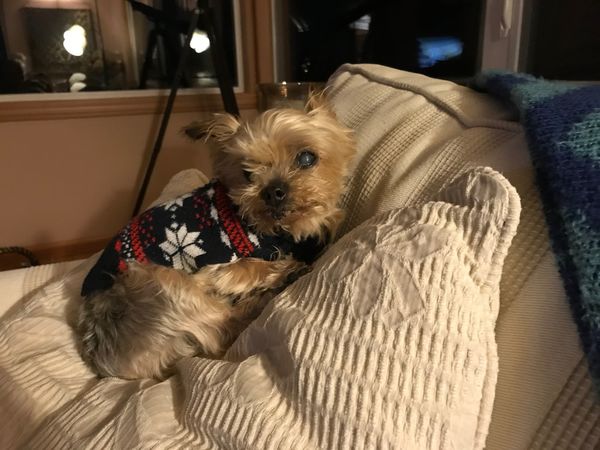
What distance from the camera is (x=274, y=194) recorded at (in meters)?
1.15

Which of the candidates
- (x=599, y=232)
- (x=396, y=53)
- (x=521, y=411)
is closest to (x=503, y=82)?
(x=599, y=232)

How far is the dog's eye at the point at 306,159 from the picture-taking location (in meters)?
1.23

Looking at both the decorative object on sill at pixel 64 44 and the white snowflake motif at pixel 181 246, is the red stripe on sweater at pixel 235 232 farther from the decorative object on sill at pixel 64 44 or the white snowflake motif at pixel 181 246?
the decorative object on sill at pixel 64 44

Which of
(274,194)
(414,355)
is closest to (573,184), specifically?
(414,355)

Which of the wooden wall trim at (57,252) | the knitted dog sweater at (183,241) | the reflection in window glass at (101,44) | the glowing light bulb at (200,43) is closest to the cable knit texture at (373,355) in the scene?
the knitted dog sweater at (183,241)

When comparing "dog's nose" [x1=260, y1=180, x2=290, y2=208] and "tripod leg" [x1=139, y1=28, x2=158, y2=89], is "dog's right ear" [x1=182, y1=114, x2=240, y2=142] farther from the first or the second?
"tripod leg" [x1=139, y1=28, x2=158, y2=89]

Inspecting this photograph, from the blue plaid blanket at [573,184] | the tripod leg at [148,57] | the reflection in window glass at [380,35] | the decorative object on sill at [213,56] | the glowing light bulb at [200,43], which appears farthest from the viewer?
the glowing light bulb at [200,43]

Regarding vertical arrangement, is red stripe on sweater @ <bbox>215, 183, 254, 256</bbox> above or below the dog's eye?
below

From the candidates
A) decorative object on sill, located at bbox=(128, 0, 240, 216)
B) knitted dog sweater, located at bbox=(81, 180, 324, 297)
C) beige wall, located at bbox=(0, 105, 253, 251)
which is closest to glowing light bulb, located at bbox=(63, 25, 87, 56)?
beige wall, located at bbox=(0, 105, 253, 251)

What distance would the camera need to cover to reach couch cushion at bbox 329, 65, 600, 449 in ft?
1.98

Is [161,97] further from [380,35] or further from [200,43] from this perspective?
[380,35]

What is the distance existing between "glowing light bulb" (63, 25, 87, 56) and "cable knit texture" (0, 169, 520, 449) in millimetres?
2292

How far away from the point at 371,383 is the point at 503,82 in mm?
642

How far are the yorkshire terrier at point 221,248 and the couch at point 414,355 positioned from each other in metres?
0.19
